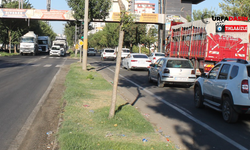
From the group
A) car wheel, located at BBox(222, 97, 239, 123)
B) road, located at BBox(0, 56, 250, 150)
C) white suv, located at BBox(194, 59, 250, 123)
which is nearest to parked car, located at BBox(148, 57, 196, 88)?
road, located at BBox(0, 56, 250, 150)

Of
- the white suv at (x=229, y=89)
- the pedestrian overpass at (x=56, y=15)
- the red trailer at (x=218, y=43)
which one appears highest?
the pedestrian overpass at (x=56, y=15)

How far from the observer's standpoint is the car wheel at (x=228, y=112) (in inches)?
300

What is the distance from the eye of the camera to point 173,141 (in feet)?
20.4

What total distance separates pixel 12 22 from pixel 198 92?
54.0 m

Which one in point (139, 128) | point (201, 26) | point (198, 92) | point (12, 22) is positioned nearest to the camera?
point (139, 128)

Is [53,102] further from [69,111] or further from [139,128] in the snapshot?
[139,128]

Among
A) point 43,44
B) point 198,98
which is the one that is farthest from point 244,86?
point 43,44

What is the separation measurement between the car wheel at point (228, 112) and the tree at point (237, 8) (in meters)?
16.8

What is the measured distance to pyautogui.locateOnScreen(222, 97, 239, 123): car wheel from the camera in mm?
7625

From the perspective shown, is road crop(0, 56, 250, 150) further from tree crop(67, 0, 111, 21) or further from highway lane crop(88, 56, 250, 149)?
tree crop(67, 0, 111, 21)

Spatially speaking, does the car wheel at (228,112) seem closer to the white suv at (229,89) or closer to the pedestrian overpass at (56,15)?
the white suv at (229,89)

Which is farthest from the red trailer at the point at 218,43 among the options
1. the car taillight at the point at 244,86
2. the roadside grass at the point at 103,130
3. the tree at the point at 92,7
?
the tree at the point at 92,7

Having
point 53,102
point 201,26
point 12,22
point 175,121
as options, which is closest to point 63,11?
point 12,22

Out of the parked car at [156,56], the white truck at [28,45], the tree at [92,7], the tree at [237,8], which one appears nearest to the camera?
the tree at [237,8]
